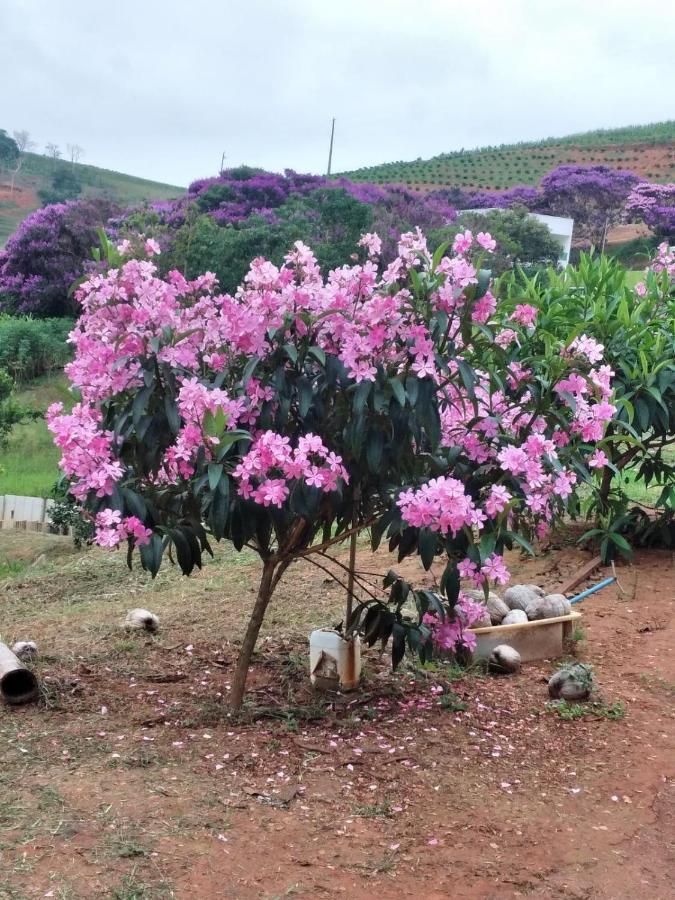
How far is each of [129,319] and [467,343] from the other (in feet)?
3.54

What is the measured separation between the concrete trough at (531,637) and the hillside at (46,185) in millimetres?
31885

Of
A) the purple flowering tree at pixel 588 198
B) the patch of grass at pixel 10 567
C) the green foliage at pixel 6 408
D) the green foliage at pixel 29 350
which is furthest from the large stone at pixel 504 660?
the purple flowering tree at pixel 588 198

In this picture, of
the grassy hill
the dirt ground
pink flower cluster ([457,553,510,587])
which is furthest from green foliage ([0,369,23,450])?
the grassy hill

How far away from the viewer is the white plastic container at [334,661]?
141 inches

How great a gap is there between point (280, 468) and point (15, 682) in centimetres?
164

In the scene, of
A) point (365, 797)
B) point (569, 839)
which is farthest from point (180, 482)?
point (569, 839)

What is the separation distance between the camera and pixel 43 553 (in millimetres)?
7629

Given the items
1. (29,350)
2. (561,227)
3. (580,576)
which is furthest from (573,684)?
(561,227)

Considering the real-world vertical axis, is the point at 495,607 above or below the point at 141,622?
above

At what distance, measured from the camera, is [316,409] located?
9.47 feet

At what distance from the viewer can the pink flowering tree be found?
2670 millimetres

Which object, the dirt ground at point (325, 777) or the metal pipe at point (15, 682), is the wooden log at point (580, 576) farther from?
the metal pipe at point (15, 682)

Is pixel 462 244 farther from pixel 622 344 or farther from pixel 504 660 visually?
pixel 622 344

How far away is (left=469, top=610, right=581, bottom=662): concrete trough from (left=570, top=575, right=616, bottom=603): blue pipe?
28.7 inches
